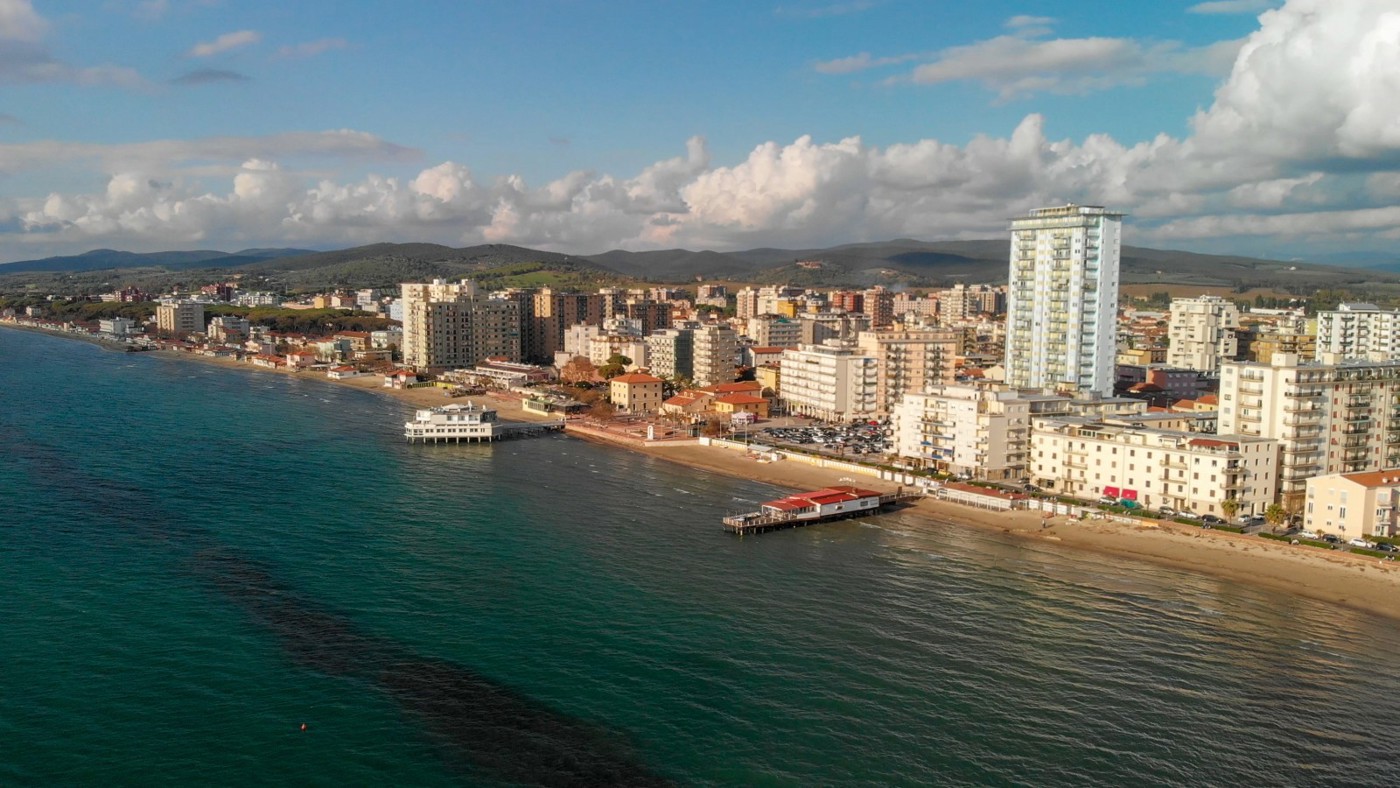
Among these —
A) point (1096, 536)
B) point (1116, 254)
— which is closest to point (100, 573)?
point (1096, 536)

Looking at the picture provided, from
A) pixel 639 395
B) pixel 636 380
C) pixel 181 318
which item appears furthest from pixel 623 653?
pixel 181 318

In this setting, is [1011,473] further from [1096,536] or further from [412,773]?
[412,773]

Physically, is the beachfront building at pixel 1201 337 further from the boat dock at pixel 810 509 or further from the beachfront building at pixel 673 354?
the boat dock at pixel 810 509

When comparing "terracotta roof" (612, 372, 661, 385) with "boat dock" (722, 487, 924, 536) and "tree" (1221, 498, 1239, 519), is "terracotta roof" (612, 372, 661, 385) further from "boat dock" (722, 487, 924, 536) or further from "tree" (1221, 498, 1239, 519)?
"tree" (1221, 498, 1239, 519)

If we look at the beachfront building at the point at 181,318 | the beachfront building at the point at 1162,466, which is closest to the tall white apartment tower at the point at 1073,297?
the beachfront building at the point at 1162,466

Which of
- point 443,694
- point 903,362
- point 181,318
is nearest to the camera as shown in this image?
point 443,694

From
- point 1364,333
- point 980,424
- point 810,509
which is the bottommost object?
point 810,509

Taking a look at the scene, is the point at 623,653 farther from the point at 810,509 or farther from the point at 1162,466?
the point at 1162,466
